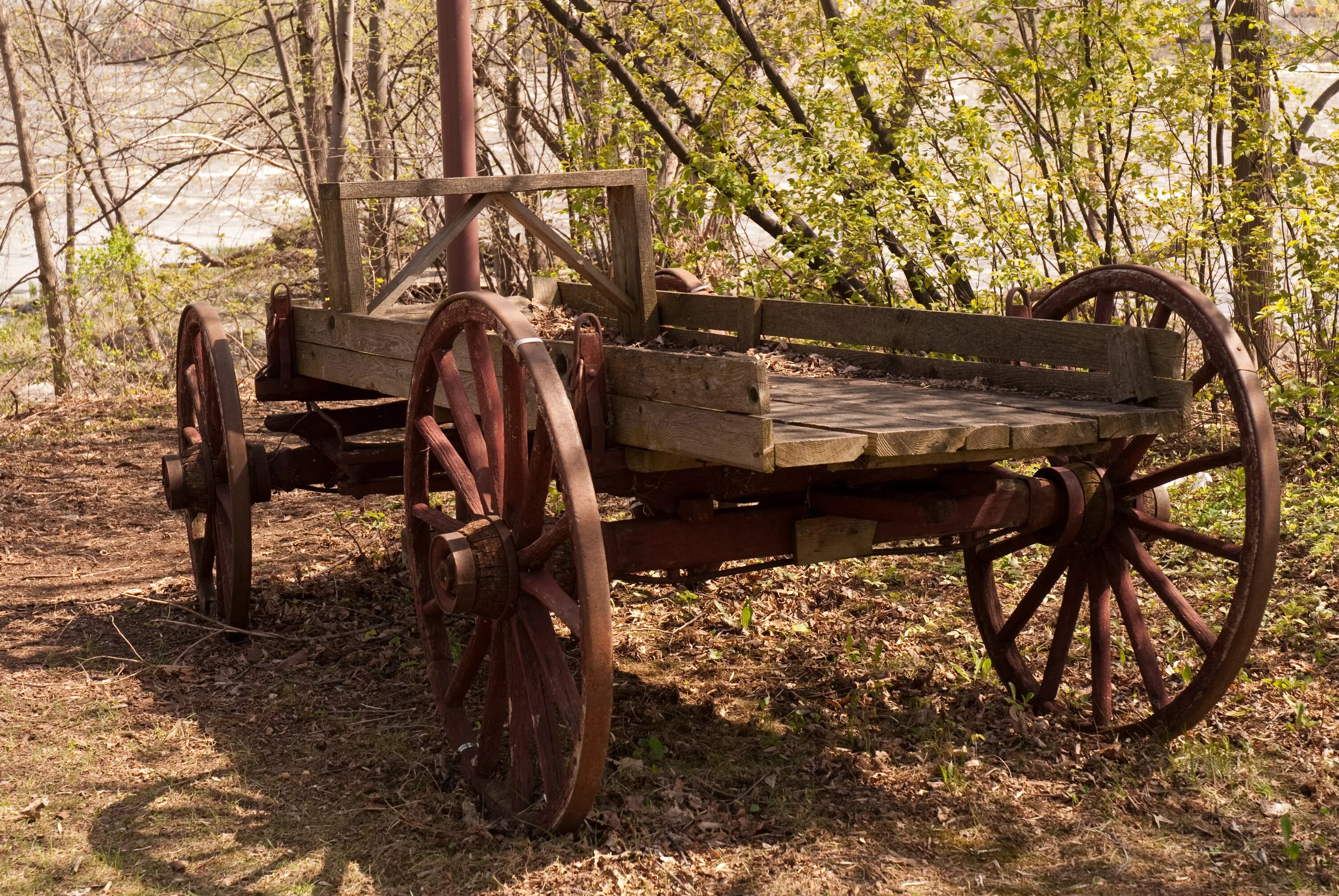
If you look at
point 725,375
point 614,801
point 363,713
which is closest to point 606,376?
point 725,375

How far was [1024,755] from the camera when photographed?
388 centimetres

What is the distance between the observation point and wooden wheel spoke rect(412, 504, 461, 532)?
357cm

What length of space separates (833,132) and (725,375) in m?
4.53

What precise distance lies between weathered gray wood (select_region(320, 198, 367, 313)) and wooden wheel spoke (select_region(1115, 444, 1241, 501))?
264cm

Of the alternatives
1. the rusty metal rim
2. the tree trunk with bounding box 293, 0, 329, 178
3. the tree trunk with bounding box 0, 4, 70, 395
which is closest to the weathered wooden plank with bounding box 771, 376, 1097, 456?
the rusty metal rim

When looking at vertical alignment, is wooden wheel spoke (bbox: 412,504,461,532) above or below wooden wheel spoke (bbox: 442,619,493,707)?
above

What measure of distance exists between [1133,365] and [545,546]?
1.68 metres

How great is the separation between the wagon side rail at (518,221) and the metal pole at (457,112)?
44.6 inches

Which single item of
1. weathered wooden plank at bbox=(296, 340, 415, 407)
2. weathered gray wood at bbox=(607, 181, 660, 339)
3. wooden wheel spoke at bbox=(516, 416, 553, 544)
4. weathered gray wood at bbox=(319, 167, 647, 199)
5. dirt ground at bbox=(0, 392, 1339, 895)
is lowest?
dirt ground at bbox=(0, 392, 1339, 895)

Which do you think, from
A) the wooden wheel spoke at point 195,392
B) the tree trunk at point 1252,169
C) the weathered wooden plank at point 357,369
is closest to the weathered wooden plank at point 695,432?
the weathered wooden plank at point 357,369

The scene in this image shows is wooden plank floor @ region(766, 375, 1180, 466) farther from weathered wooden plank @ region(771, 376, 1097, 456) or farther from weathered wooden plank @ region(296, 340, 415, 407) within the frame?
weathered wooden plank @ region(296, 340, 415, 407)

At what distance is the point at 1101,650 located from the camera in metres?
3.99

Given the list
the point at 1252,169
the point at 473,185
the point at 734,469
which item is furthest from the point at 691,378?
the point at 1252,169

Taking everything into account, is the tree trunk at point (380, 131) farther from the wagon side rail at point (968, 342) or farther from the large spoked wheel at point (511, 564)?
the large spoked wheel at point (511, 564)
